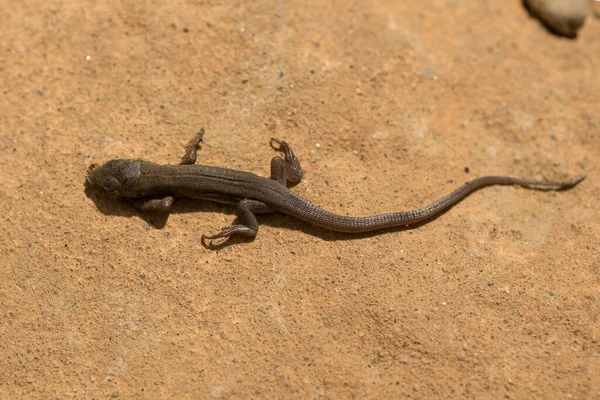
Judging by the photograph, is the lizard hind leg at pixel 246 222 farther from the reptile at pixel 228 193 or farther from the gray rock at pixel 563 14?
the gray rock at pixel 563 14

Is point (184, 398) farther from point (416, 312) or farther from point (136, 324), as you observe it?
point (416, 312)

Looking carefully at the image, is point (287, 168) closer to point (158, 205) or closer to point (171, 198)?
point (171, 198)

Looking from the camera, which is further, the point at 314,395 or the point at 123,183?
the point at 123,183

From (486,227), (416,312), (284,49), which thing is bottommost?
(416,312)

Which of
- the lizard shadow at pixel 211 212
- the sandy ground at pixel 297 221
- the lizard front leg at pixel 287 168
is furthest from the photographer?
the lizard front leg at pixel 287 168

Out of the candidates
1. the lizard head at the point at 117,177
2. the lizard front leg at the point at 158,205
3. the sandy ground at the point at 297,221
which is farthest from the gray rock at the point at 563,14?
the lizard head at the point at 117,177

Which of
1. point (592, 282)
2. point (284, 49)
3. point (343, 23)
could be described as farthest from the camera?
point (343, 23)

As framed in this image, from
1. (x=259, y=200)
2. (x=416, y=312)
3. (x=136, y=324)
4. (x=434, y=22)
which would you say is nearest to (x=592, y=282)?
(x=416, y=312)
